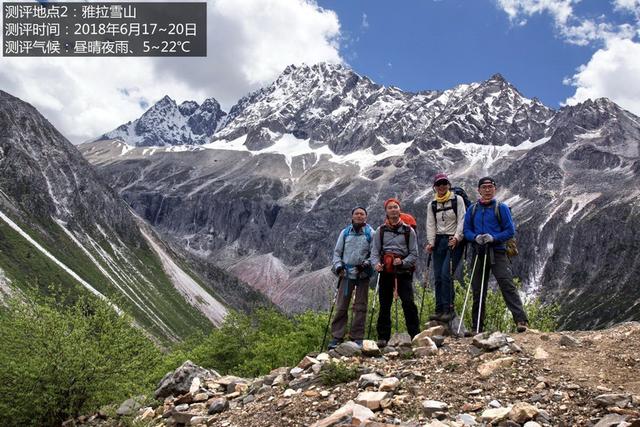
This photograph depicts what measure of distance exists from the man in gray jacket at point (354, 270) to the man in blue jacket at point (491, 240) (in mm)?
3092

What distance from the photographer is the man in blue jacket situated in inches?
637

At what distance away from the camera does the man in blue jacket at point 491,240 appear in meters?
16.2

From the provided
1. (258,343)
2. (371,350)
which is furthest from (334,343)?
(258,343)

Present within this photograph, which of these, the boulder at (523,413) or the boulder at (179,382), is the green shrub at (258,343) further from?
the boulder at (523,413)

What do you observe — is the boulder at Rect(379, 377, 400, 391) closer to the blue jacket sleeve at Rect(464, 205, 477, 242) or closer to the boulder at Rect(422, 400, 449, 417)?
the boulder at Rect(422, 400, 449, 417)

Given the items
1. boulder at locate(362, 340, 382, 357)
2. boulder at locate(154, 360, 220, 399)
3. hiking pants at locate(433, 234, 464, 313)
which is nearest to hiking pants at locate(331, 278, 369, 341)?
boulder at locate(362, 340, 382, 357)

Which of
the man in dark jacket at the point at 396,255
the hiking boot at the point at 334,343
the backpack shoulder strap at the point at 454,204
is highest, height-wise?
the backpack shoulder strap at the point at 454,204

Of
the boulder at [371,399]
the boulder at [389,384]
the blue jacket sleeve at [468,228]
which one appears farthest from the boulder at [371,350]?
the blue jacket sleeve at [468,228]

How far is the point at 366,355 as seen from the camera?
14.8 meters

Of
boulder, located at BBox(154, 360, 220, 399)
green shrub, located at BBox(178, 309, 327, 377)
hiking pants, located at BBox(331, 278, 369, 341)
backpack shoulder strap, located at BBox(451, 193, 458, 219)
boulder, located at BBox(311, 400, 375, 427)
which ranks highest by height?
backpack shoulder strap, located at BBox(451, 193, 458, 219)

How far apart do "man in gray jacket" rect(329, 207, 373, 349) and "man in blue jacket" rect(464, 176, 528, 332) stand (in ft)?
10.1

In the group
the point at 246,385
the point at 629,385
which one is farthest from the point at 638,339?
the point at 246,385

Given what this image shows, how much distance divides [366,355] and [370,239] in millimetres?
3680

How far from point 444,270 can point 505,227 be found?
2.22 meters
